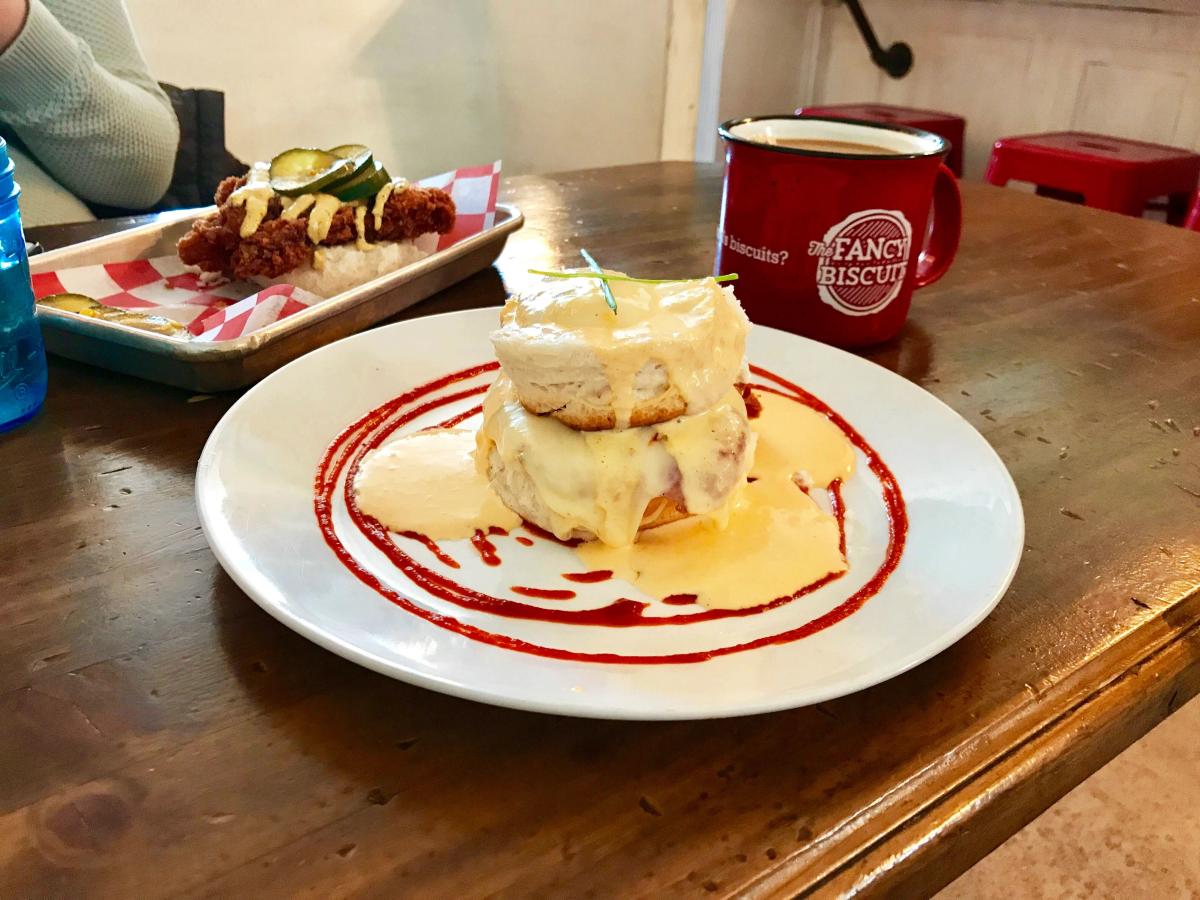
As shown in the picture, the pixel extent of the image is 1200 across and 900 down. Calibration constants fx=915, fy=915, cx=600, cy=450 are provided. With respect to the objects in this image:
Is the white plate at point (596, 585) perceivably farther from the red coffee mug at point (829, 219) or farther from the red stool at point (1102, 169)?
the red stool at point (1102, 169)

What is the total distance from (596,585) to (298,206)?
2.65 ft

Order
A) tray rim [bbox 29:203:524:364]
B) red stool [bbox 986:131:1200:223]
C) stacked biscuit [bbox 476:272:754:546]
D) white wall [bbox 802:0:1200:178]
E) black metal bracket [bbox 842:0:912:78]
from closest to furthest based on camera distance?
stacked biscuit [bbox 476:272:754:546] → tray rim [bbox 29:203:524:364] → red stool [bbox 986:131:1200:223] → white wall [bbox 802:0:1200:178] → black metal bracket [bbox 842:0:912:78]

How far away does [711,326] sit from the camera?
2.52 ft

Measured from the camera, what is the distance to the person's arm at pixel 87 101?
1630 mm

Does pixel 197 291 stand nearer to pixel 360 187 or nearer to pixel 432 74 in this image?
pixel 360 187

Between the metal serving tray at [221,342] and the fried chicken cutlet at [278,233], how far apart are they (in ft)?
0.34

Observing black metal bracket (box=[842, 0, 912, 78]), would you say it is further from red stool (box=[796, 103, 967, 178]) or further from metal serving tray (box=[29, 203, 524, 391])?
metal serving tray (box=[29, 203, 524, 391])

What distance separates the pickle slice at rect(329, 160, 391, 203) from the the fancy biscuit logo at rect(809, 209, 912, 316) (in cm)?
63

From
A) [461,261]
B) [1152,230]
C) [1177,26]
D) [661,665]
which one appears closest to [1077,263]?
[1152,230]

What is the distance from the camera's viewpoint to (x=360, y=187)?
51.1 inches

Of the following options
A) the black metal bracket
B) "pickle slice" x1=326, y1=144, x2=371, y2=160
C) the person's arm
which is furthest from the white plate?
the black metal bracket

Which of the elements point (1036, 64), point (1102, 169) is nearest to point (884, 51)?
point (1036, 64)

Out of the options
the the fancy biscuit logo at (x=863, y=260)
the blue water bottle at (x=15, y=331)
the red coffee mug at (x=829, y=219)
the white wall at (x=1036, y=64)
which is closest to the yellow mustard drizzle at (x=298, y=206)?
the blue water bottle at (x=15, y=331)

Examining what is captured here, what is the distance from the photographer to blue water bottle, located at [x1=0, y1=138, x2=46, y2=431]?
83 cm
